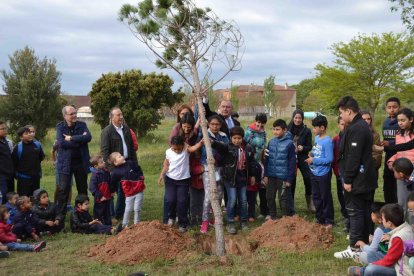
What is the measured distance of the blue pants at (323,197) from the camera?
7211 mm

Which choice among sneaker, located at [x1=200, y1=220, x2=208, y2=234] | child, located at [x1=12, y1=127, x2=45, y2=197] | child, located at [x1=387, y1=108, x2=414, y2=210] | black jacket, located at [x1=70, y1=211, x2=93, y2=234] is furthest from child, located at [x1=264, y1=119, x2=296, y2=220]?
child, located at [x1=12, y1=127, x2=45, y2=197]

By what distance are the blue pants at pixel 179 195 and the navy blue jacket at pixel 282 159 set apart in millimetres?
1372

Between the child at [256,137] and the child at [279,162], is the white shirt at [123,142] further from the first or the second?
the child at [279,162]

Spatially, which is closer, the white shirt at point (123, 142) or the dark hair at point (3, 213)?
the dark hair at point (3, 213)

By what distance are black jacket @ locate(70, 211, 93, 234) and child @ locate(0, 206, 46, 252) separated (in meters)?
0.86

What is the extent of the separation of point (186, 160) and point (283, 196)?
1.75 metres

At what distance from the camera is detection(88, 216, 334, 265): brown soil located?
5.79 metres

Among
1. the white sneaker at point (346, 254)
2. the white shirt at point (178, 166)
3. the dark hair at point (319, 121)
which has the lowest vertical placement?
the white sneaker at point (346, 254)

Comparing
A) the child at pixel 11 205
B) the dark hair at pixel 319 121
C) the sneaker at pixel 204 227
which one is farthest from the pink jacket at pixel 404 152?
the child at pixel 11 205

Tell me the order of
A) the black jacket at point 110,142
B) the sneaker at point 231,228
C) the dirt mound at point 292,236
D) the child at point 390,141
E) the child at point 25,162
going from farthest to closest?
the child at point 25,162
the black jacket at point 110,142
the sneaker at point 231,228
the child at point 390,141
the dirt mound at point 292,236

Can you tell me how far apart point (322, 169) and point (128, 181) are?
3010 millimetres

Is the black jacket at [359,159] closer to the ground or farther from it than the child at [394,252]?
farther from it

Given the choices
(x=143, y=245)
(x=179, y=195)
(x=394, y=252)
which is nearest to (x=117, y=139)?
(x=179, y=195)

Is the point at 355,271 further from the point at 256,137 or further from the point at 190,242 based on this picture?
the point at 256,137
